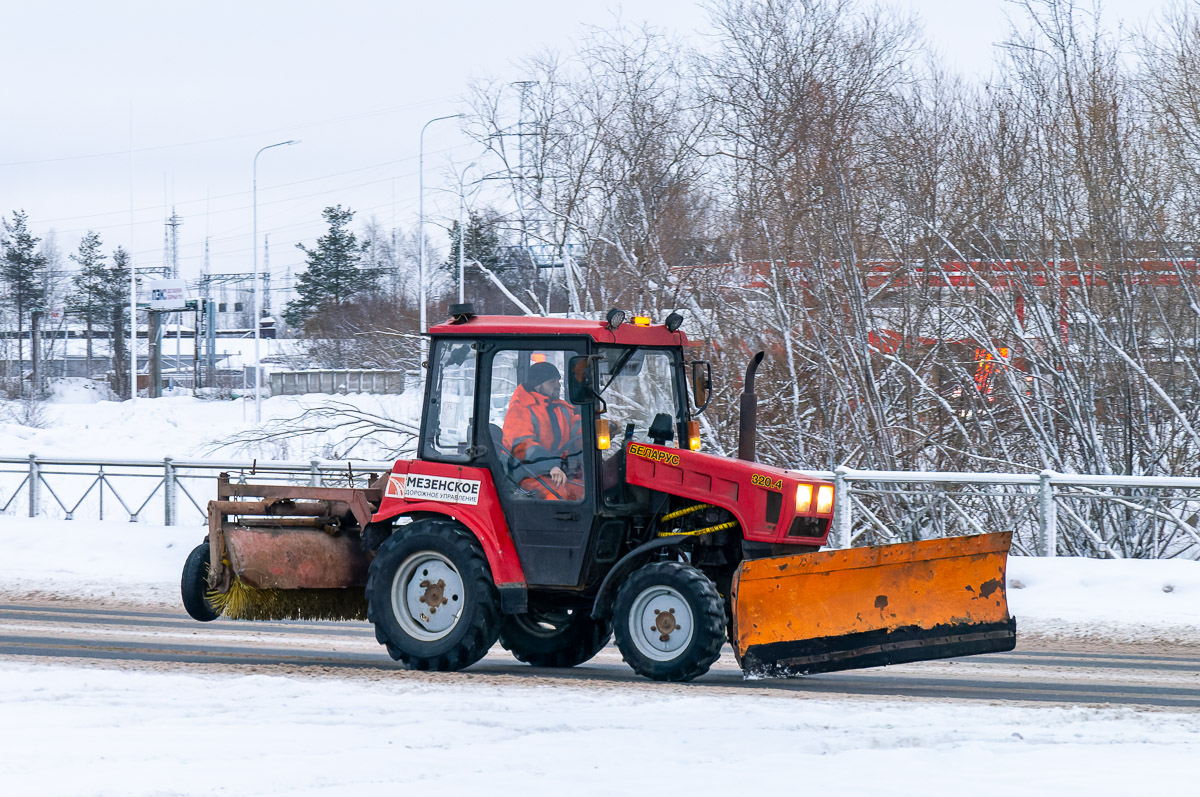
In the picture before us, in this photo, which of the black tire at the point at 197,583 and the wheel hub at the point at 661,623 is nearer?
the wheel hub at the point at 661,623

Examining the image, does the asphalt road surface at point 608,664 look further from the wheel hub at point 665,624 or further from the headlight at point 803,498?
the headlight at point 803,498

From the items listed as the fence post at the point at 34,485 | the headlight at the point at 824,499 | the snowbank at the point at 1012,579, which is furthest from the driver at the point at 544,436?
the fence post at the point at 34,485

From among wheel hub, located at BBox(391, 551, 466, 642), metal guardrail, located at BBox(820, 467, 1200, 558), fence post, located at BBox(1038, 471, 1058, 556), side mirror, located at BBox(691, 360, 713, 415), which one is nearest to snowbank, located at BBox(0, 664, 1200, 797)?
wheel hub, located at BBox(391, 551, 466, 642)

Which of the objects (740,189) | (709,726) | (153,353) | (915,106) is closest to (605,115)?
(740,189)

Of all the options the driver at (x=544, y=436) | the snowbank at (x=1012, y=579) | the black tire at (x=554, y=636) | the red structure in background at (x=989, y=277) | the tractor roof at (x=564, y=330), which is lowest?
the snowbank at (x=1012, y=579)

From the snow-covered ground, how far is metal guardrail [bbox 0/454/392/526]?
779 centimetres

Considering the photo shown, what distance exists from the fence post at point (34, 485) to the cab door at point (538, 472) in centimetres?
1284

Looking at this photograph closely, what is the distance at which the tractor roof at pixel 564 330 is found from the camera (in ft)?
27.1

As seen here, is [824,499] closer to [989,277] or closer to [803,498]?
[803,498]

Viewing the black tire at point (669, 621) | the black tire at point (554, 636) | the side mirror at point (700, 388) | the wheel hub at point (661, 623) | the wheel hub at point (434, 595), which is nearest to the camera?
the black tire at point (669, 621)

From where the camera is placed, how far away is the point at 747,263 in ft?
58.3

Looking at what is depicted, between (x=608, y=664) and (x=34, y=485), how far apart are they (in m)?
13.0

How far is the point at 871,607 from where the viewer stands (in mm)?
Result: 7863

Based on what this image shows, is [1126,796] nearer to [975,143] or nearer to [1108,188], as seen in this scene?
[1108,188]
